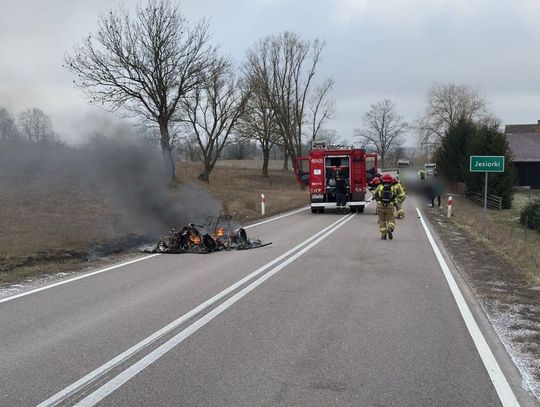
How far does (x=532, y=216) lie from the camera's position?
2942 cm

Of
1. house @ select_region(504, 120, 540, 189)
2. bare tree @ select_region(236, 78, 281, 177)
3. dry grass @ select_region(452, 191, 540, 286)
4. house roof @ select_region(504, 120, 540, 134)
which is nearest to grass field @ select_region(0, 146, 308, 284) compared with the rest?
dry grass @ select_region(452, 191, 540, 286)

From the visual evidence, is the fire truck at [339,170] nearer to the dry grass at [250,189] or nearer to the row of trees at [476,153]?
the dry grass at [250,189]

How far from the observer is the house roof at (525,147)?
5319 cm

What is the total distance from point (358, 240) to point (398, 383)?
32.0 feet

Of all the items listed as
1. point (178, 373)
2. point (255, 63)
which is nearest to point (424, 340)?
point (178, 373)

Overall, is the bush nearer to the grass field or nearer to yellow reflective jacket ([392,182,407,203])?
the grass field

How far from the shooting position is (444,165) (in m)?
50.7

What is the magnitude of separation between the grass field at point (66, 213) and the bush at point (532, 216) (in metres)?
17.4

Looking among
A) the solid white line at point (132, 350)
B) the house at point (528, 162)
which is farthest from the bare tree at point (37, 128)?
the house at point (528, 162)

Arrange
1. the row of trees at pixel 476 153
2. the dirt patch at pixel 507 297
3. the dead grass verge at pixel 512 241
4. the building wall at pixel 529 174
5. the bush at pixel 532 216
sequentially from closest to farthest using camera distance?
the dirt patch at pixel 507 297, the dead grass verge at pixel 512 241, the bush at pixel 532 216, the row of trees at pixel 476 153, the building wall at pixel 529 174

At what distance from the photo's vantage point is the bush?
94.7 feet

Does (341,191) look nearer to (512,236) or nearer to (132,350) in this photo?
(512,236)

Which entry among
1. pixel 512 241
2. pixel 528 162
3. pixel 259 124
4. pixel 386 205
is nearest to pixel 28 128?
pixel 386 205

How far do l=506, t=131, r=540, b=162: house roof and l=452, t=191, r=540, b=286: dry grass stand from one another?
15.2ft
